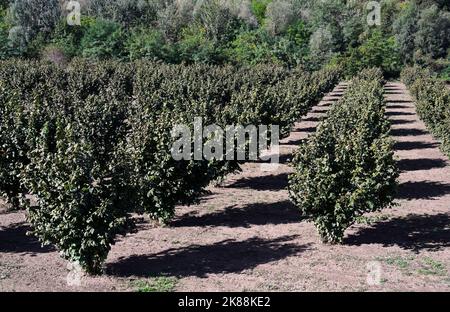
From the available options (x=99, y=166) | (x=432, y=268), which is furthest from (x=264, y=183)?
(x=99, y=166)

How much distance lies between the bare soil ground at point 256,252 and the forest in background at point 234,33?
43.7m

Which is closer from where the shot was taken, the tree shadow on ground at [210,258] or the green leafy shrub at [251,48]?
the tree shadow on ground at [210,258]

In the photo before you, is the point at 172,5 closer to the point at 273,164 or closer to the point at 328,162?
the point at 273,164

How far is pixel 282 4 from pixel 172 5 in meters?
16.9

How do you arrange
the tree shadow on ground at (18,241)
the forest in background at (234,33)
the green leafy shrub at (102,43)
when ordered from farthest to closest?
1. the forest in background at (234,33)
2. the green leafy shrub at (102,43)
3. the tree shadow on ground at (18,241)

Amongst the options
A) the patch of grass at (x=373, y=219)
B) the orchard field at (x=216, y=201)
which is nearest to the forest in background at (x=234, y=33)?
the orchard field at (x=216, y=201)

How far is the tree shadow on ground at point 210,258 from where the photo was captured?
937 centimetres

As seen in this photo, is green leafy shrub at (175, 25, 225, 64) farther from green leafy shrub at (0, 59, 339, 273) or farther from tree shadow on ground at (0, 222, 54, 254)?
tree shadow on ground at (0, 222, 54, 254)

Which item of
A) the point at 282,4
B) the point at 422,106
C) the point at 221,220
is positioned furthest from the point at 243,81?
the point at 282,4

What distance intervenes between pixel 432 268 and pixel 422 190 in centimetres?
612

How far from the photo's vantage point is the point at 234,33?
7075 cm

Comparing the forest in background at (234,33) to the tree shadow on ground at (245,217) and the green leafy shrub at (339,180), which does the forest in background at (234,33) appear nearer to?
the tree shadow on ground at (245,217)

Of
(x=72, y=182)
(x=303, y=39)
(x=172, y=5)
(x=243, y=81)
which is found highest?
(x=172, y=5)

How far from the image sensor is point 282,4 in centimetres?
7700
